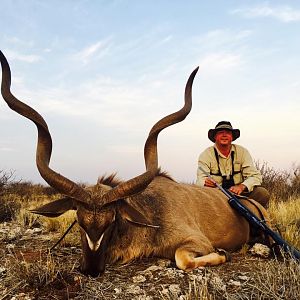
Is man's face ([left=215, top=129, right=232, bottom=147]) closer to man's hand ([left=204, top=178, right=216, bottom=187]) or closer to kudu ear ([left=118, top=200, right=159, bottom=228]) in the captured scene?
man's hand ([left=204, top=178, right=216, bottom=187])

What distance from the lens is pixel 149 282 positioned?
416 centimetres

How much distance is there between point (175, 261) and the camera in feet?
15.9

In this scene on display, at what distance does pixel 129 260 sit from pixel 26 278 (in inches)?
50.0

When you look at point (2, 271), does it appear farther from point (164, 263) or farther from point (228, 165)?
point (228, 165)

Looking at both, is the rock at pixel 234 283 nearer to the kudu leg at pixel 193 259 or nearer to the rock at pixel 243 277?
the rock at pixel 243 277

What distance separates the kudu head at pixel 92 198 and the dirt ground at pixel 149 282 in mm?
284

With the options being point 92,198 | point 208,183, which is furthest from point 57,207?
point 208,183

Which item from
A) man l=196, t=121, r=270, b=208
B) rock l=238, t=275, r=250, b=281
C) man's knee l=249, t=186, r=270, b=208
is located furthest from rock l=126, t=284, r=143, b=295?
man's knee l=249, t=186, r=270, b=208

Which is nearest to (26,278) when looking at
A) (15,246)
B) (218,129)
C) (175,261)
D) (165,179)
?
(175,261)

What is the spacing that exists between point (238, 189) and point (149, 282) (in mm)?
3139

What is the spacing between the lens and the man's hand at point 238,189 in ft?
22.4

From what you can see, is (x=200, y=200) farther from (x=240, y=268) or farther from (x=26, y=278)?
(x=26, y=278)

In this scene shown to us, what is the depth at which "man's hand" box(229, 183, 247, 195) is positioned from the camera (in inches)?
269

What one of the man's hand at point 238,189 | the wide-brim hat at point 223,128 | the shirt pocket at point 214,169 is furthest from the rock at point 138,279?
the wide-brim hat at point 223,128
